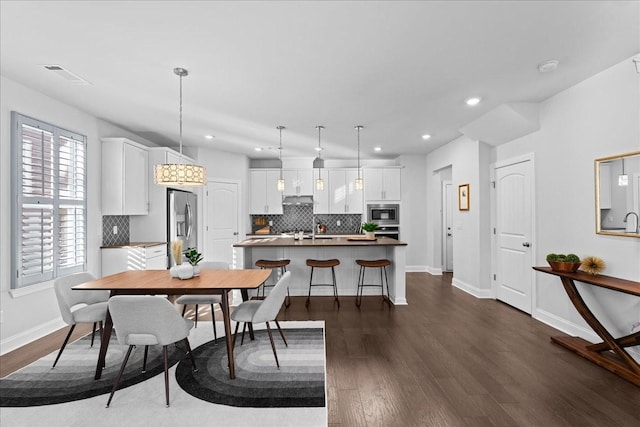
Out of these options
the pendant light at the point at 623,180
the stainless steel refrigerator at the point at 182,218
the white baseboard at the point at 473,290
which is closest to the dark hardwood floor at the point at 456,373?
the white baseboard at the point at 473,290

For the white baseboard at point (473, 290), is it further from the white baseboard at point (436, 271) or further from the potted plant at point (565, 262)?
the potted plant at point (565, 262)

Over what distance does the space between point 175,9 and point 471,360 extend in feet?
11.8

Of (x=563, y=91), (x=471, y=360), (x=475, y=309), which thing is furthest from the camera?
(x=475, y=309)

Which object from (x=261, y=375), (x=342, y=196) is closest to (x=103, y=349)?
(x=261, y=375)

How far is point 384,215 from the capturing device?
7160 millimetres

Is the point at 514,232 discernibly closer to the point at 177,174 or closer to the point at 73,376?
the point at 177,174

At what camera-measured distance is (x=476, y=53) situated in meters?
2.71

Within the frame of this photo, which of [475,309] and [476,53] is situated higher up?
[476,53]

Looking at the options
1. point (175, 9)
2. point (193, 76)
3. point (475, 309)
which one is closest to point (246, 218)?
point (193, 76)

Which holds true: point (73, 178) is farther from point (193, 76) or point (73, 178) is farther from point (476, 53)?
point (476, 53)

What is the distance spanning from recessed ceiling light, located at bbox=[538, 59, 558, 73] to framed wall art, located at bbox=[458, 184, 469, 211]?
263cm

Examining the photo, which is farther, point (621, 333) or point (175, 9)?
point (621, 333)

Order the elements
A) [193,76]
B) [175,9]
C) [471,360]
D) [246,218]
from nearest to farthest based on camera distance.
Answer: [175,9] → [471,360] → [193,76] → [246,218]

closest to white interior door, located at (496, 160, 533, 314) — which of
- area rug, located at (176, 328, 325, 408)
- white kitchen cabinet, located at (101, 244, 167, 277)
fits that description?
area rug, located at (176, 328, 325, 408)
